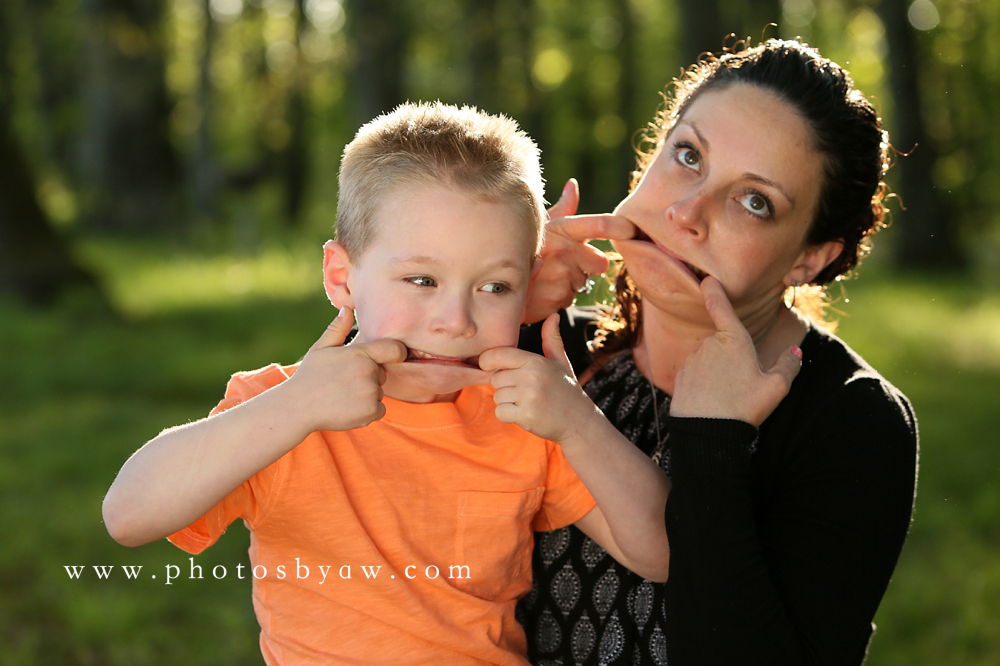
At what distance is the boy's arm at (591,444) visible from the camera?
1.75m

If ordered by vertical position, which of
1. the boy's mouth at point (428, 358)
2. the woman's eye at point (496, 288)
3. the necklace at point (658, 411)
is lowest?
the necklace at point (658, 411)

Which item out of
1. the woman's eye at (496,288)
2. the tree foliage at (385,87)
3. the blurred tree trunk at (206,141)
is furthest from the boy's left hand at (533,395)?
the blurred tree trunk at (206,141)

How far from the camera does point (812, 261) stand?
90.7 inches

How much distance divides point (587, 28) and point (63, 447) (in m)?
22.8

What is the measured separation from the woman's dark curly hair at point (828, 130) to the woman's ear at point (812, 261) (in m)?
0.02

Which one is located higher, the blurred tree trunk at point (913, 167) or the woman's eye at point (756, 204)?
the woman's eye at point (756, 204)

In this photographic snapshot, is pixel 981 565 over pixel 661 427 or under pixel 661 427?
under

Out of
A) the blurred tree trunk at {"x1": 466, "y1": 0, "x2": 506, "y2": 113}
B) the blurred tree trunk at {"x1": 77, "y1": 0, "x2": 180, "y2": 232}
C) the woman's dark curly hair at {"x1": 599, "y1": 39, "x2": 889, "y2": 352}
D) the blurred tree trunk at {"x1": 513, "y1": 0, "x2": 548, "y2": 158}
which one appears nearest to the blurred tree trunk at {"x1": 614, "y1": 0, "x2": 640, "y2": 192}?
the blurred tree trunk at {"x1": 513, "y1": 0, "x2": 548, "y2": 158}

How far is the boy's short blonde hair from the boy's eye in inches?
5.2

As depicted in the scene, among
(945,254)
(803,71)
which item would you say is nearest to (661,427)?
(803,71)

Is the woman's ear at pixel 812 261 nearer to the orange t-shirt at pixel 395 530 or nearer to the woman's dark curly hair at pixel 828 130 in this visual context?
the woman's dark curly hair at pixel 828 130

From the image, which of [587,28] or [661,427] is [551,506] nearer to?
[661,427]

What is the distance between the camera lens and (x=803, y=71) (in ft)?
6.88

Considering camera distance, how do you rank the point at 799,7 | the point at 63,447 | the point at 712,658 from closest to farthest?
the point at 712,658, the point at 63,447, the point at 799,7
